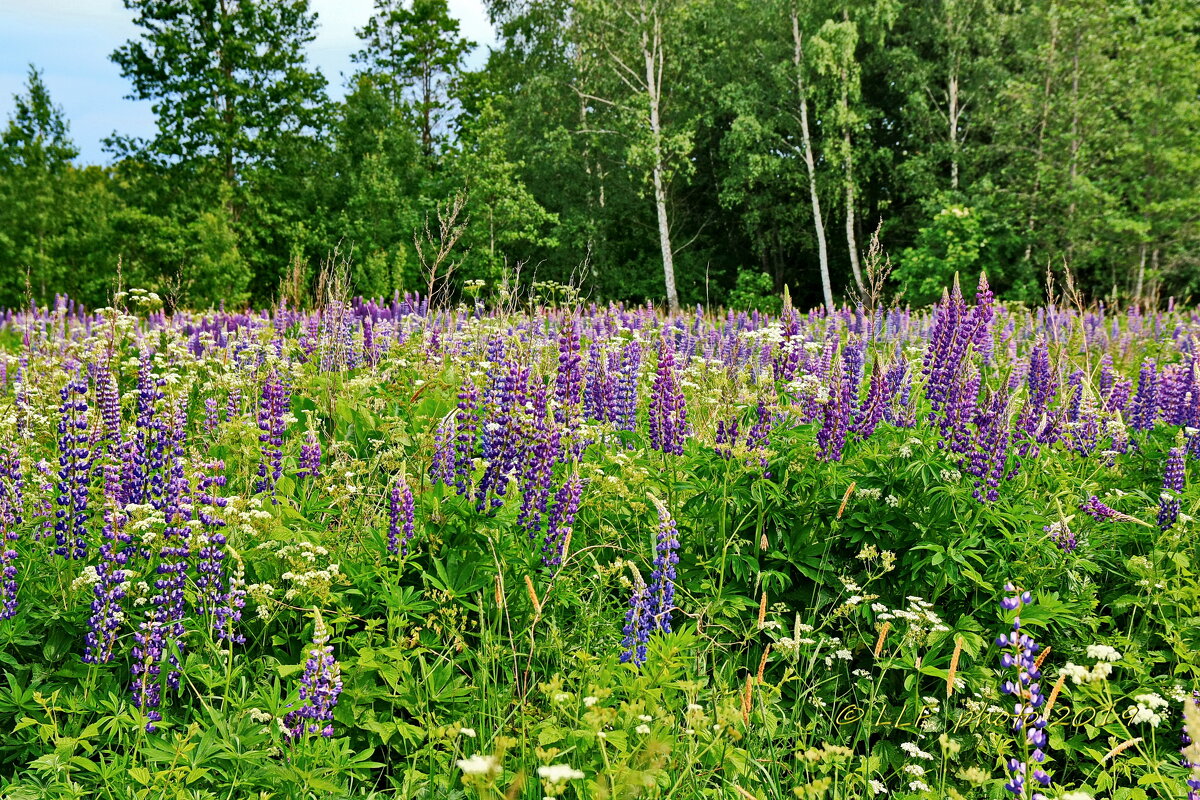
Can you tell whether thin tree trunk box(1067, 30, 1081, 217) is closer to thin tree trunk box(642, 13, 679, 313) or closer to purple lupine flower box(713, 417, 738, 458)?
thin tree trunk box(642, 13, 679, 313)

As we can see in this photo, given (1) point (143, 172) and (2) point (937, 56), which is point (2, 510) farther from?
(2) point (937, 56)

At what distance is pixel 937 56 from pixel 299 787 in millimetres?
34082

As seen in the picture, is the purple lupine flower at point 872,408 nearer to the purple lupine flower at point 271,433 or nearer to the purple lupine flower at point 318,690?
the purple lupine flower at point 318,690

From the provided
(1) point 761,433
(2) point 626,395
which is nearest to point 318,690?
(1) point 761,433

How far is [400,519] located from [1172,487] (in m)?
4.13

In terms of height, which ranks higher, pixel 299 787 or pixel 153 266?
pixel 153 266

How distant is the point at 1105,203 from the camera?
21.4 m

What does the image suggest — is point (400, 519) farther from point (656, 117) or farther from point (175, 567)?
point (656, 117)

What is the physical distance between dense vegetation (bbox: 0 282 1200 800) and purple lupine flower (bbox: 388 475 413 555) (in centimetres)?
1

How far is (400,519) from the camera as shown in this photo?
3375mm

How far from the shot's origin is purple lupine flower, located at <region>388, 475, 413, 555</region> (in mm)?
3309

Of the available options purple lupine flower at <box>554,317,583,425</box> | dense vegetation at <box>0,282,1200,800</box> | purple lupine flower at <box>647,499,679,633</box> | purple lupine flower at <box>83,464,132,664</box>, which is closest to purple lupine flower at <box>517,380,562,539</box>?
dense vegetation at <box>0,282,1200,800</box>

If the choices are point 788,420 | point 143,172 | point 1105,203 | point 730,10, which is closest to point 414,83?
point 143,172

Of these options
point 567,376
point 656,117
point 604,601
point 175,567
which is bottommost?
point 604,601
